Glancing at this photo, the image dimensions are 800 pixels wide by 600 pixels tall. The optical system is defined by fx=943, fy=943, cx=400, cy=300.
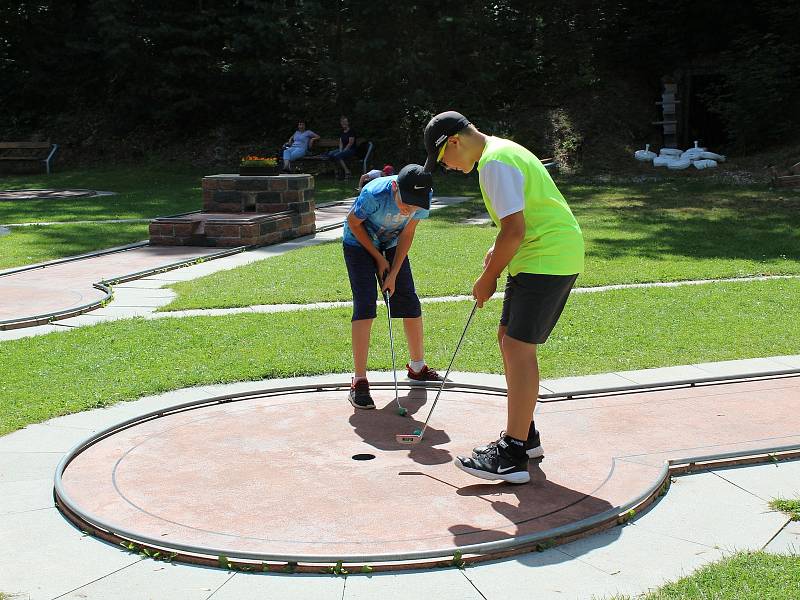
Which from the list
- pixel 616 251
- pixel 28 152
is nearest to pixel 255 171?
pixel 616 251

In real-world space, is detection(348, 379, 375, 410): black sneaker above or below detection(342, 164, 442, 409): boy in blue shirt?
below

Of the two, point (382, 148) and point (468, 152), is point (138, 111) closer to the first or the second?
point (382, 148)

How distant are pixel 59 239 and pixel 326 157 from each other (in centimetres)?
920

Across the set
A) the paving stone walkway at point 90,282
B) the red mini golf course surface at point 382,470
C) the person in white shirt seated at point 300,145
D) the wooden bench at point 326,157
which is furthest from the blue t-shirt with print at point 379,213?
the person in white shirt seated at point 300,145

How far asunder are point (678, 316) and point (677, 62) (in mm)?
17380

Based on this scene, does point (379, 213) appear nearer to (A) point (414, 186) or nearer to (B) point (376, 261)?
(B) point (376, 261)

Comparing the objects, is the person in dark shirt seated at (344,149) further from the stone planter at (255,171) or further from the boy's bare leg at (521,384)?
the boy's bare leg at (521,384)

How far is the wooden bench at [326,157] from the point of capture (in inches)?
831

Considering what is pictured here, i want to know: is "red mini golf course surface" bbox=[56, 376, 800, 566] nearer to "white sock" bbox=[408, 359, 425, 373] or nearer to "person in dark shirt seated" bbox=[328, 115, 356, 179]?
"white sock" bbox=[408, 359, 425, 373]

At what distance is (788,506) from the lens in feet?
12.9

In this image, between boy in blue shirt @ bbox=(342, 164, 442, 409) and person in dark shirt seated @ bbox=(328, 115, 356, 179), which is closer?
boy in blue shirt @ bbox=(342, 164, 442, 409)

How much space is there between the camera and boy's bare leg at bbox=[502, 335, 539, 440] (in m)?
4.30

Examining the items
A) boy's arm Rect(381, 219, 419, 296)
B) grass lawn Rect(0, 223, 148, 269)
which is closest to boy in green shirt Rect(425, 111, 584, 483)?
boy's arm Rect(381, 219, 419, 296)

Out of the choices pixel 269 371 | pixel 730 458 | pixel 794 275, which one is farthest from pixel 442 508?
pixel 794 275
